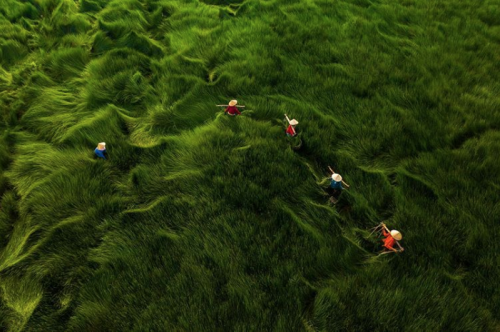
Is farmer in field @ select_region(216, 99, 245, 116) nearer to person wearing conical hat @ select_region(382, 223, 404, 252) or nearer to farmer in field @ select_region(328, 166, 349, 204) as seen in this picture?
farmer in field @ select_region(328, 166, 349, 204)

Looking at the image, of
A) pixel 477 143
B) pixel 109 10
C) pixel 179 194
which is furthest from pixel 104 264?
pixel 109 10

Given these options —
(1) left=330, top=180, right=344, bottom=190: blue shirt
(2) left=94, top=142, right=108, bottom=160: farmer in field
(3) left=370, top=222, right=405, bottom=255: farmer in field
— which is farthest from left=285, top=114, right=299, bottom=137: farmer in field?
(2) left=94, top=142, right=108, bottom=160: farmer in field

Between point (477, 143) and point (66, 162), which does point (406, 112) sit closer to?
point (477, 143)

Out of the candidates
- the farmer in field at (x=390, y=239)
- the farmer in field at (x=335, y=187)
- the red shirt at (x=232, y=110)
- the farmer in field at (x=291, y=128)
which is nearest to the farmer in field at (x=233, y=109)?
the red shirt at (x=232, y=110)

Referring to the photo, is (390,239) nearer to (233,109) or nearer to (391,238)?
(391,238)

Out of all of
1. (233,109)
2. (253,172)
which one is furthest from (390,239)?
(233,109)

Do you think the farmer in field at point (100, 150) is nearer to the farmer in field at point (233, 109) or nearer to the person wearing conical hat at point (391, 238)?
the farmer in field at point (233, 109)
